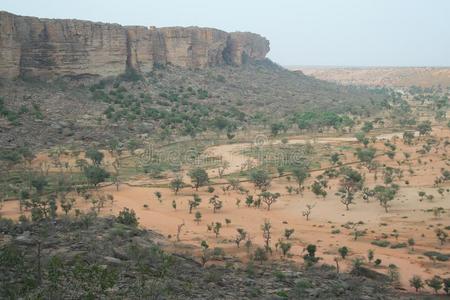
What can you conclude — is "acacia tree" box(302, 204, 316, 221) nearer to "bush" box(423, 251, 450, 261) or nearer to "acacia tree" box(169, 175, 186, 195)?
"bush" box(423, 251, 450, 261)

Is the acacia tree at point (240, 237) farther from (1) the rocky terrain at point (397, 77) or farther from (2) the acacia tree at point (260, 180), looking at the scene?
(1) the rocky terrain at point (397, 77)

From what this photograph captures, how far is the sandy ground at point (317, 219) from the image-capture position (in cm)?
1905

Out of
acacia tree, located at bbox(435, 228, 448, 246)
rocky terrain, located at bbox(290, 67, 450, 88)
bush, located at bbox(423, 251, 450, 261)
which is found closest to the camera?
bush, located at bbox(423, 251, 450, 261)

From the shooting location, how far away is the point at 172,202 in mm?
27188

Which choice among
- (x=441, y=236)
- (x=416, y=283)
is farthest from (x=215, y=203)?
(x=416, y=283)

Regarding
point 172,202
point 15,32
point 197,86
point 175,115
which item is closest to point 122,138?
point 175,115

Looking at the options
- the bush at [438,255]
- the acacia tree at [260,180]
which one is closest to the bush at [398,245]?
the bush at [438,255]

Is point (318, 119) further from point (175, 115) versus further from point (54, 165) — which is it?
point (54, 165)

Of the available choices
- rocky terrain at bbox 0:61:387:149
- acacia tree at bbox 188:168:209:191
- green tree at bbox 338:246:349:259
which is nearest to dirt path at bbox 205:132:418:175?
rocky terrain at bbox 0:61:387:149

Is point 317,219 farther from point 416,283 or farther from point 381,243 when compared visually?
point 416,283

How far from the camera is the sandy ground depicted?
19.0 m

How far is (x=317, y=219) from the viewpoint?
2450 cm

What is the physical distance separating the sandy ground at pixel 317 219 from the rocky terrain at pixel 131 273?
1674mm

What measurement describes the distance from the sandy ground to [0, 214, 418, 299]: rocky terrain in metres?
1.67
